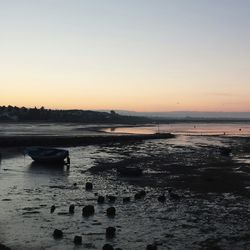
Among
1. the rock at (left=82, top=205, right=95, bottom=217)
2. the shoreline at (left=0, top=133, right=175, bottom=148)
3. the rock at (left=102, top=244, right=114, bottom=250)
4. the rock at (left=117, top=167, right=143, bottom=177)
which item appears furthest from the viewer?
the shoreline at (left=0, top=133, right=175, bottom=148)

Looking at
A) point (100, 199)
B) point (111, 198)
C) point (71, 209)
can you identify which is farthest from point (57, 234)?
point (111, 198)

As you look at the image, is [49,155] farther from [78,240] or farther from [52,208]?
[78,240]

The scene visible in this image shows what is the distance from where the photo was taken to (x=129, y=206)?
938 inches

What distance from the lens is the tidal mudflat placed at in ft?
59.2

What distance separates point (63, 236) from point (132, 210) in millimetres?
5447

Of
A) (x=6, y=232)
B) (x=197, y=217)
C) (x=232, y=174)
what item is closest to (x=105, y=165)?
(x=232, y=174)

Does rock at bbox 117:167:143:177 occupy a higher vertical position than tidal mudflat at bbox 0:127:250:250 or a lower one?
higher

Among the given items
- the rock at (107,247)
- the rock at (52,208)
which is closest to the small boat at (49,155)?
the rock at (52,208)

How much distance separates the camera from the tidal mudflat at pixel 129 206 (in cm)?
1803

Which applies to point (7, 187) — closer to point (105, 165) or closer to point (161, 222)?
point (161, 222)

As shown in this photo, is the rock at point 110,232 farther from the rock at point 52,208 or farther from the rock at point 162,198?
the rock at point 162,198

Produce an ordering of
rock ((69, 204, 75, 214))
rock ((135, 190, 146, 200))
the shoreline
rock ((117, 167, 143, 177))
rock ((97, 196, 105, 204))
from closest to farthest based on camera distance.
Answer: rock ((69, 204, 75, 214)) < rock ((97, 196, 105, 204)) < rock ((135, 190, 146, 200)) < rock ((117, 167, 143, 177)) < the shoreline

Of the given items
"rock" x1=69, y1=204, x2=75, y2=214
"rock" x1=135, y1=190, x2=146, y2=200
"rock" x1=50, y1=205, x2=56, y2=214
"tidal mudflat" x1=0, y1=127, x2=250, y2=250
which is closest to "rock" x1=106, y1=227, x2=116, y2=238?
"tidal mudflat" x1=0, y1=127, x2=250, y2=250

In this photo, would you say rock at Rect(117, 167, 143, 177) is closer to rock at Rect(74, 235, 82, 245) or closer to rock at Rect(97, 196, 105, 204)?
rock at Rect(97, 196, 105, 204)
